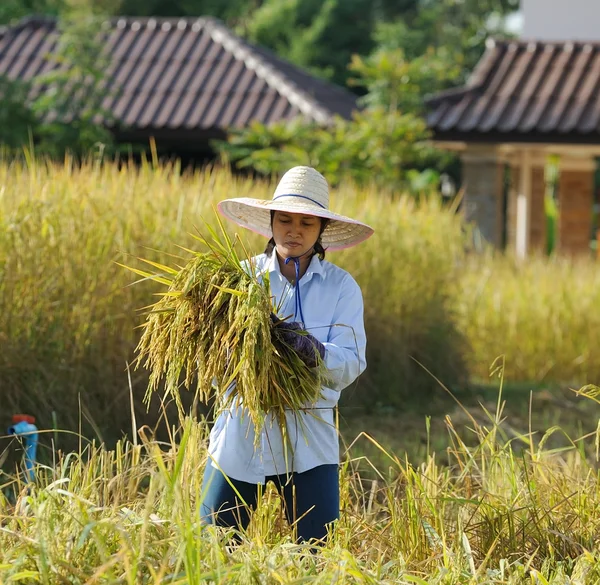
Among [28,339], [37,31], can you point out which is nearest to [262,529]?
[28,339]

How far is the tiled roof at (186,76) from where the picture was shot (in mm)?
14867

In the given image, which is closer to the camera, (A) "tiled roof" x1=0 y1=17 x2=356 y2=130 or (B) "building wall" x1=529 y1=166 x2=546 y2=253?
(A) "tiled roof" x1=0 y1=17 x2=356 y2=130

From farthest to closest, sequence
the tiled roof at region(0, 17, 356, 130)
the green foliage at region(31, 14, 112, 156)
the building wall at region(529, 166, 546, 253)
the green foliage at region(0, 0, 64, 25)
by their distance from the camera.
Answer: the green foliage at region(0, 0, 64, 25) → the building wall at region(529, 166, 546, 253) → the tiled roof at region(0, 17, 356, 130) → the green foliage at region(31, 14, 112, 156)

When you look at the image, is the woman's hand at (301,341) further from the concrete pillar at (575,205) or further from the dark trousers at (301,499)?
the concrete pillar at (575,205)

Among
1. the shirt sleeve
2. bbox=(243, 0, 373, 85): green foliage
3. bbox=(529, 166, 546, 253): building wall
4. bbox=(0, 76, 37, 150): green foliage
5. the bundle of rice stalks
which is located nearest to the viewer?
the bundle of rice stalks

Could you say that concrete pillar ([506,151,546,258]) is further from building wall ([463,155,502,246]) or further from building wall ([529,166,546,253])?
building wall ([463,155,502,246])

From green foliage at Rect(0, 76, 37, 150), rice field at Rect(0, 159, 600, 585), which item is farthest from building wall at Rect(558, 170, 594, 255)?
green foliage at Rect(0, 76, 37, 150)

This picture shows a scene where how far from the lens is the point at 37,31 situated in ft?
57.4

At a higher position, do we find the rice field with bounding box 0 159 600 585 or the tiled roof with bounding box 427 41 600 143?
the tiled roof with bounding box 427 41 600 143

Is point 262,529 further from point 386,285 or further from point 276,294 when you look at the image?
point 386,285

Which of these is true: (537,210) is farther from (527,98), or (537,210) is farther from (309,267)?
(309,267)

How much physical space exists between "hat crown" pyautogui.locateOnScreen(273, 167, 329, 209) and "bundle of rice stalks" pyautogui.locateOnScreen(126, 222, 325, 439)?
0.37 meters

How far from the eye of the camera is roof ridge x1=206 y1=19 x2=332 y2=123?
14.7m

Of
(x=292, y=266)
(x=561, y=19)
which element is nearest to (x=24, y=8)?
(x=561, y=19)
